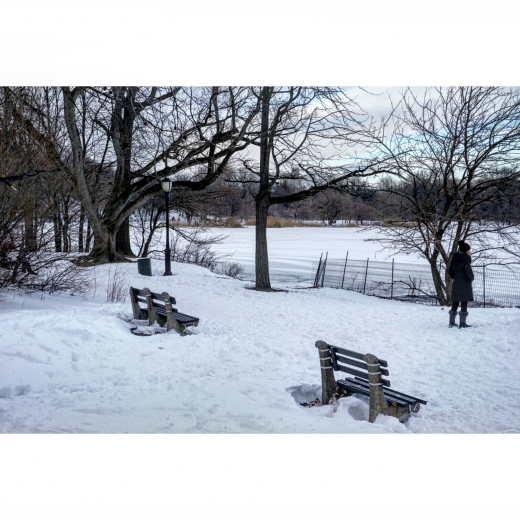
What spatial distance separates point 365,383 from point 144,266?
68.7 inches

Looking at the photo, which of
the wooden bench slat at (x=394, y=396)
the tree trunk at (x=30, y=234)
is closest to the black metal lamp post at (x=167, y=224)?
the tree trunk at (x=30, y=234)

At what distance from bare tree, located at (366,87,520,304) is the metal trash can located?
1.61m

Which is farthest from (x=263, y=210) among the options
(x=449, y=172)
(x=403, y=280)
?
(x=449, y=172)

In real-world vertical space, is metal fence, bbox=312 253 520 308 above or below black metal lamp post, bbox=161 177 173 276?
below

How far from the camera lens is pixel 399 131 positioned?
328 centimetres

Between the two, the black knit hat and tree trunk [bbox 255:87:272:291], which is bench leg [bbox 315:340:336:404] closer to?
tree trunk [bbox 255:87:272:291]

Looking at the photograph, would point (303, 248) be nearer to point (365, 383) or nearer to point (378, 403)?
point (365, 383)

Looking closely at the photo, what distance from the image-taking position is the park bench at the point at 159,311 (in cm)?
299

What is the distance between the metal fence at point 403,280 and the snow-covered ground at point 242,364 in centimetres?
8

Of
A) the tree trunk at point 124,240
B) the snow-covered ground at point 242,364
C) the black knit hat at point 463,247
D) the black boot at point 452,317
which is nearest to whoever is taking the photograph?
the snow-covered ground at point 242,364

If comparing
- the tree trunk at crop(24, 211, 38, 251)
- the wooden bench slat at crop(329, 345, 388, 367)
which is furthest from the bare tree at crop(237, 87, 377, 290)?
the tree trunk at crop(24, 211, 38, 251)

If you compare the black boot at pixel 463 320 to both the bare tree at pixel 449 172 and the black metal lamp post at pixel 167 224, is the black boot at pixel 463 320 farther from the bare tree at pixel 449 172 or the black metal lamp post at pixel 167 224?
the black metal lamp post at pixel 167 224

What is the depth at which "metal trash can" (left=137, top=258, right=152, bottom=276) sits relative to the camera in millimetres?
3355

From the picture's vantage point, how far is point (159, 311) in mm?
3072
